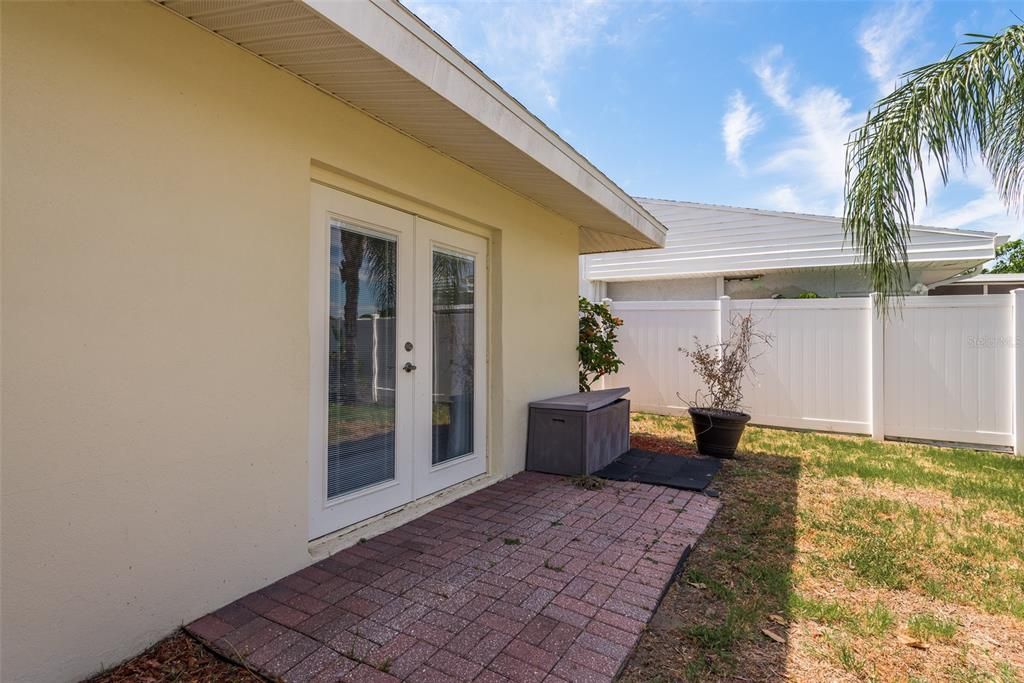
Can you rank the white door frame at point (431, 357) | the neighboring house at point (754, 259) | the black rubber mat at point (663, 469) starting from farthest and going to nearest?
the neighboring house at point (754, 259) → the black rubber mat at point (663, 469) → the white door frame at point (431, 357)

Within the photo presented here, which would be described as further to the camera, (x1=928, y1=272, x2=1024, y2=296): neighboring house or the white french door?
(x1=928, y1=272, x2=1024, y2=296): neighboring house

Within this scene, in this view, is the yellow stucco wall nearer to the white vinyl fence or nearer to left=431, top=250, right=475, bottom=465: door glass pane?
left=431, top=250, right=475, bottom=465: door glass pane

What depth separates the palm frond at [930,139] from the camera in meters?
3.88

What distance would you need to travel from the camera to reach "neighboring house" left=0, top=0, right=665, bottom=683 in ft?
6.01

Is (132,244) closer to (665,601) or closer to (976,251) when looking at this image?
(665,601)

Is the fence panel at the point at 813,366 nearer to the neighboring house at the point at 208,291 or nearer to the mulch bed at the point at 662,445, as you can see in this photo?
the mulch bed at the point at 662,445

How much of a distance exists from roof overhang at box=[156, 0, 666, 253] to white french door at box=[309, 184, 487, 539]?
0.60 metres

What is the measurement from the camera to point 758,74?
761 cm

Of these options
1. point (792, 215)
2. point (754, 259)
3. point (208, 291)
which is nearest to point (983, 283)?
point (792, 215)

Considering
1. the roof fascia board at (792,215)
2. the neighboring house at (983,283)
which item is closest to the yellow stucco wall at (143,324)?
the roof fascia board at (792,215)

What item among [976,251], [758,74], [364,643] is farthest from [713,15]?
[364,643]

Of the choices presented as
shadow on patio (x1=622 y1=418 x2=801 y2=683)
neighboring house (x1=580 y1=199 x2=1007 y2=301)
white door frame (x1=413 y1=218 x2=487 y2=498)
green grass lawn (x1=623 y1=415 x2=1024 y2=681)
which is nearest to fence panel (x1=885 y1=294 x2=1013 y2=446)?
green grass lawn (x1=623 y1=415 x2=1024 y2=681)

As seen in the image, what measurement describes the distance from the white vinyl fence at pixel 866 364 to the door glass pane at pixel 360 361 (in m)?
5.73

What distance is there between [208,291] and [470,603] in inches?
75.8
